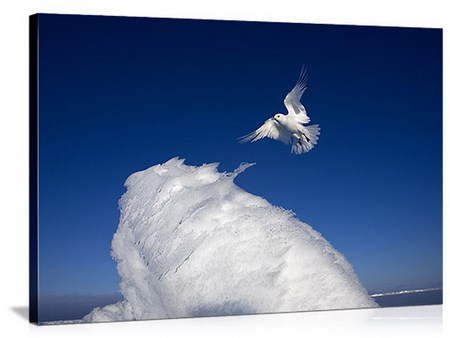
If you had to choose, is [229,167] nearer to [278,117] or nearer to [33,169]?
[278,117]

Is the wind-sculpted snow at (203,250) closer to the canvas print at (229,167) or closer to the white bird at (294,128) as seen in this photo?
the canvas print at (229,167)

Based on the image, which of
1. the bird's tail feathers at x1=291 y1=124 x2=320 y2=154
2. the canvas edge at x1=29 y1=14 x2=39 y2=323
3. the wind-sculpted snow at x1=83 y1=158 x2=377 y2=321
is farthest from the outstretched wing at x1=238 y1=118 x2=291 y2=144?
the canvas edge at x1=29 y1=14 x2=39 y2=323

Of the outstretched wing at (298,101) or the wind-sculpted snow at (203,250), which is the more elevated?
the outstretched wing at (298,101)

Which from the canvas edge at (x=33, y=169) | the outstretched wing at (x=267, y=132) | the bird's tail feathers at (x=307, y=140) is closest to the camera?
the canvas edge at (x=33, y=169)

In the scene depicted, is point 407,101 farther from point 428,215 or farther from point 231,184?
point 231,184

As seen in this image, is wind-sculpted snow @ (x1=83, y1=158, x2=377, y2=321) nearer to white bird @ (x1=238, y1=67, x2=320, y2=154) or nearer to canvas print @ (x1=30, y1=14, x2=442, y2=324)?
canvas print @ (x1=30, y1=14, x2=442, y2=324)

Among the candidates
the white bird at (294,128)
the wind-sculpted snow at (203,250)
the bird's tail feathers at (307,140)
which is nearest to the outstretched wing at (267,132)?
the white bird at (294,128)
